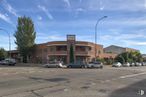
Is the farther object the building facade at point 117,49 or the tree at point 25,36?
the building facade at point 117,49

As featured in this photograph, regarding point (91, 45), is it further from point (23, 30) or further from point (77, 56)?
point (23, 30)

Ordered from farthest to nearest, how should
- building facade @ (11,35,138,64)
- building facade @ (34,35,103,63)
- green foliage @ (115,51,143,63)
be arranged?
green foliage @ (115,51,143,63), building facade @ (34,35,103,63), building facade @ (11,35,138,64)

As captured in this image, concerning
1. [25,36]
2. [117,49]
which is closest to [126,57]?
[117,49]

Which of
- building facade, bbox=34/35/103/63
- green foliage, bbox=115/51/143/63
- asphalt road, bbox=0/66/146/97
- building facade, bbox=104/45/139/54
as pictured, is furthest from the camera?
building facade, bbox=104/45/139/54

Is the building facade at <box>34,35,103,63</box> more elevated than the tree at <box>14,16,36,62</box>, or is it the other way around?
the tree at <box>14,16,36,62</box>

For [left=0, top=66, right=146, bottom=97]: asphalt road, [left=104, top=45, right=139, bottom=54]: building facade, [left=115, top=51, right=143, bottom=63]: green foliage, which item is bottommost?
[left=0, top=66, right=146, bottom=97]: asphalt road

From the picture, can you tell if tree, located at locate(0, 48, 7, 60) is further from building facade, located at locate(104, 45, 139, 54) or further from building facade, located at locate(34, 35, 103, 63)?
building facade, located at locate(104, 45, 139, 54)

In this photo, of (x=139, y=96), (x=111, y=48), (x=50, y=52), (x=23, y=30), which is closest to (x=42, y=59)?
(x=50, y=52)

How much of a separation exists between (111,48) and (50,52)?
6303cm

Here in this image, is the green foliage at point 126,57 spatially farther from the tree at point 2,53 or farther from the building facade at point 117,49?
the tree at point 2,53

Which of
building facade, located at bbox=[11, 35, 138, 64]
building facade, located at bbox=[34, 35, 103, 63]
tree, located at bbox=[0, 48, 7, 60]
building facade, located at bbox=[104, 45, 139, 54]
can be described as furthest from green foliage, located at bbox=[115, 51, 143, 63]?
tree, located at bbox=[0, 48, 7, 60]

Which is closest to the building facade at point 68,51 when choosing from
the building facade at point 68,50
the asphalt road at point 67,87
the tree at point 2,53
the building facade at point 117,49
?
the building facade at point 68,50

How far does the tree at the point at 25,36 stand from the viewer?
293 feet

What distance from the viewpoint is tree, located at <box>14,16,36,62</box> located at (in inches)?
3511
